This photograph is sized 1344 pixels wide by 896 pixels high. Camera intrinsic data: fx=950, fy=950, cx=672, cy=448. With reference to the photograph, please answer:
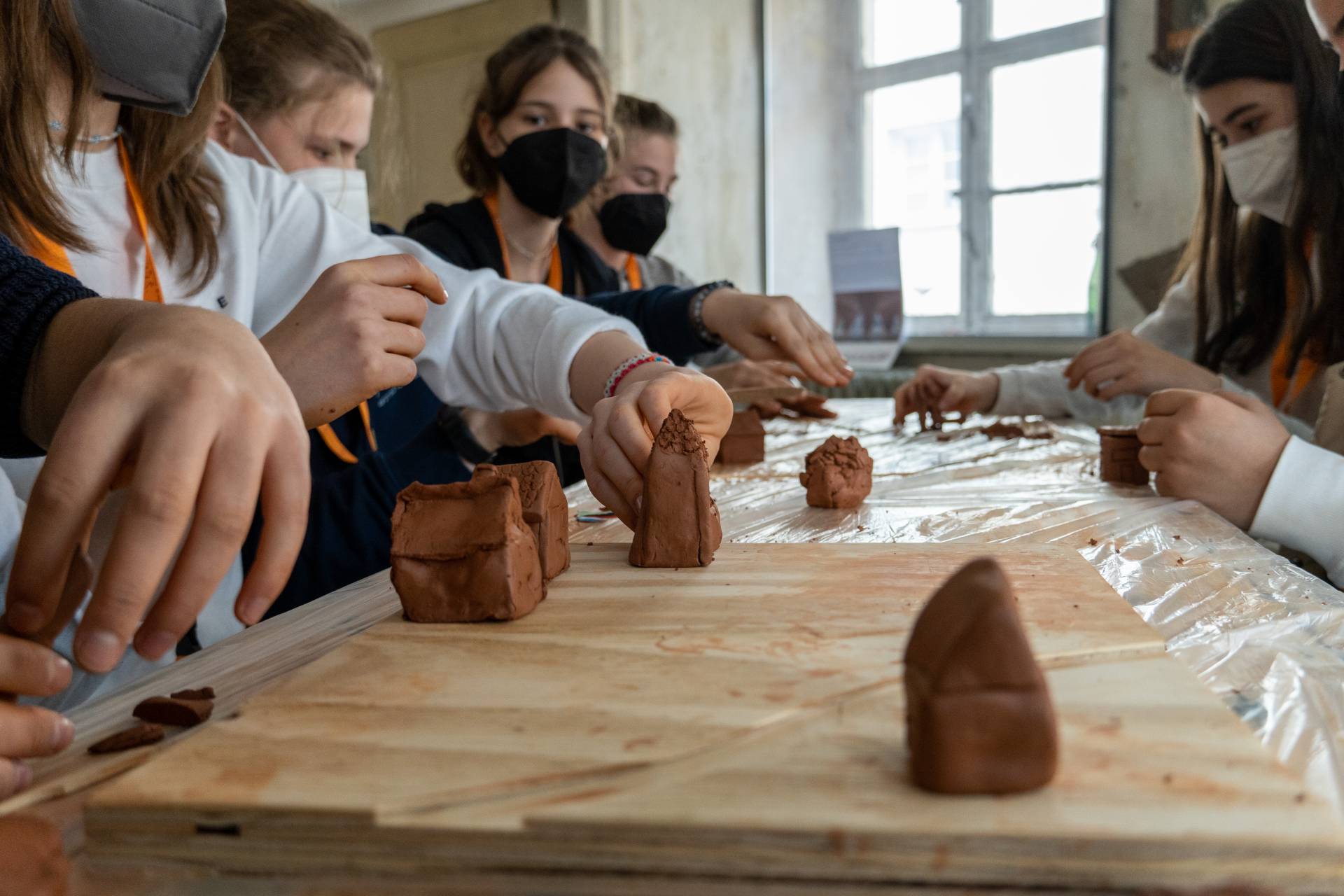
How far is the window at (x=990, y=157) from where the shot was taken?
5109mm

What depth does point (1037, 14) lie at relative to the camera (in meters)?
5.16

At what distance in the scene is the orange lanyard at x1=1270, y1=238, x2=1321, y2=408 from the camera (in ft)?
7.79

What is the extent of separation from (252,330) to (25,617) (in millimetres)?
984

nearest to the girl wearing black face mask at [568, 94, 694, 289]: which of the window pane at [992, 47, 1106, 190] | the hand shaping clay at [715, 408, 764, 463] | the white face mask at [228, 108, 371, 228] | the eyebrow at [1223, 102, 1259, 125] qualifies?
the white face mask at [228, 108, 371, 228]

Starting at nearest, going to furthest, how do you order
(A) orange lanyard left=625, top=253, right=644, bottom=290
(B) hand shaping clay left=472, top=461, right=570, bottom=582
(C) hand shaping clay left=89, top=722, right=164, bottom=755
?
(C) hand shaping clay left=89, top=722, right=164, bottom=755, (B) hand shaping clay left=472, top=461, right=570, bottom=582, (A) orange lanyard left=625, top=253, right=644, bottom=290

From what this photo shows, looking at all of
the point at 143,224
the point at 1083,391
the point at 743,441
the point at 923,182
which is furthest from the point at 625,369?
the point at 923,182

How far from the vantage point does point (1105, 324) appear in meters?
4.80

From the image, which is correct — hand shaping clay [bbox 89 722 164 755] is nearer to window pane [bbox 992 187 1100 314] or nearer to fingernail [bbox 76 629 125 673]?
fingernail [bbox 76 629 125 673]

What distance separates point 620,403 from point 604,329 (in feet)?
1.59

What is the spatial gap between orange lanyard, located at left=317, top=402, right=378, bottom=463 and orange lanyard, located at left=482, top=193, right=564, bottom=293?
2.92ft

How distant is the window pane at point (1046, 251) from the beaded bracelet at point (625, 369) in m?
4.16

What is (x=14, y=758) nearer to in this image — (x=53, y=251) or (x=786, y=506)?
(x=53, y=251)

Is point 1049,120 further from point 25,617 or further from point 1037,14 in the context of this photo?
point 25,617

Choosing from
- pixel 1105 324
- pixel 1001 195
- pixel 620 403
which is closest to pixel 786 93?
pixel 1001 195
